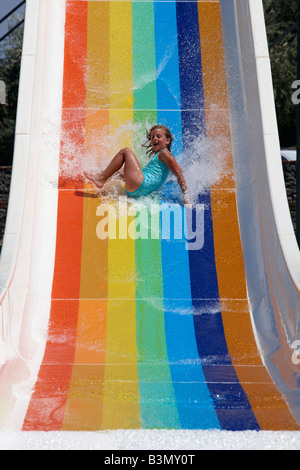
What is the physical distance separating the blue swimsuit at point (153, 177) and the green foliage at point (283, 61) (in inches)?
336

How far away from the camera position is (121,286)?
12.5ft

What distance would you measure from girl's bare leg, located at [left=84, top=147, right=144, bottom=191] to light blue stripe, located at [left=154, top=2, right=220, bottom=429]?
Result: 28cm

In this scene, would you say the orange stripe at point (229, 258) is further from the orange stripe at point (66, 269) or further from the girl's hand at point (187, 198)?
the orange stripe at point (66, 269)

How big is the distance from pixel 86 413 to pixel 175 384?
1.63ft

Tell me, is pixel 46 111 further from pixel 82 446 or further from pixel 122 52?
pixel 82 446

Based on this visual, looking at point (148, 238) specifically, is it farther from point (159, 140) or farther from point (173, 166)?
point (159, 140)

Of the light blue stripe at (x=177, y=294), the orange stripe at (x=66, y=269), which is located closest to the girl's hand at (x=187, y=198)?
the light blue stripe at (x=177, y=294)

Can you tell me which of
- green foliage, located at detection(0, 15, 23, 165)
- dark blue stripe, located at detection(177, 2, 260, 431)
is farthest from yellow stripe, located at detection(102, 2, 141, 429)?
green foliage, located at detection(0, 15, 23, 165)

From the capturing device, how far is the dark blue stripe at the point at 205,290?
8.69ft

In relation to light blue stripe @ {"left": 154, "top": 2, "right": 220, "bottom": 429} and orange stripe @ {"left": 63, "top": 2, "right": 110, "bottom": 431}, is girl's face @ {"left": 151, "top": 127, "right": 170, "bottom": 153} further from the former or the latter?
orange stripe @ {"left": 63, "top": 2, "right": 110, "bottom": 431}

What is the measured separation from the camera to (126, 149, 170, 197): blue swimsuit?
447 cm

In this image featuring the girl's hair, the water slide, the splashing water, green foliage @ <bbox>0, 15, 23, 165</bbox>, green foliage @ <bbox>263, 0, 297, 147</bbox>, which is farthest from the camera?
green foliage @ <bbox>263, 0, 297, 147</bbox>

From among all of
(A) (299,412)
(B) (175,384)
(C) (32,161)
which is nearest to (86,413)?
(B) (175,384)

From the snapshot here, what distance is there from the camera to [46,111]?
4902 millimetres
